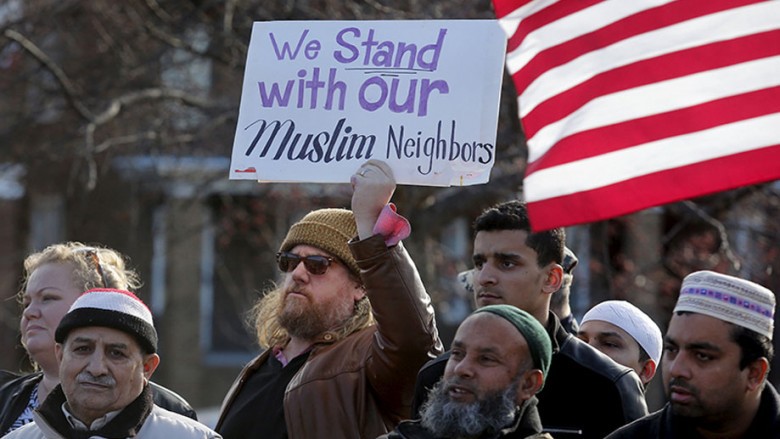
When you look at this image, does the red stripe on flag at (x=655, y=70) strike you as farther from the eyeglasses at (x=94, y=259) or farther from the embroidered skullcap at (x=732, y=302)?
the eyeglasses at (x=94, y=259)

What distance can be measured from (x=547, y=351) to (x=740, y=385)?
593 mm

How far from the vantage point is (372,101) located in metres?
5.15

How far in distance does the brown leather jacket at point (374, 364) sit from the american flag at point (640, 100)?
725 mm

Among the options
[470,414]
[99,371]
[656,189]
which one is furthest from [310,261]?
[656,189]

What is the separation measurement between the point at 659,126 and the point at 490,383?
93 centimetres

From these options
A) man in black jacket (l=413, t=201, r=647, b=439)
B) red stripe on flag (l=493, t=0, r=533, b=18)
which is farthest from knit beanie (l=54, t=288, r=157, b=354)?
red stripe on flag (l=493, t=0, r=533, b=18)

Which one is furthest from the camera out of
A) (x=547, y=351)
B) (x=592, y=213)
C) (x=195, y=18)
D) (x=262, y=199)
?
(x=262, y=199)

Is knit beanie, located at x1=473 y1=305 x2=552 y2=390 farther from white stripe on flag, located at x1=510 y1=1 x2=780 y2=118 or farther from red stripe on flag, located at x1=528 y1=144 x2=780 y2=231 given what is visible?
white stripe on flag, located at x1=510 y1=1 x2=780 y2=118

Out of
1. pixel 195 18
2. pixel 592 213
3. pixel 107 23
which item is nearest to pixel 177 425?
pixel 592 213

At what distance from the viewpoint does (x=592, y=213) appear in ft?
13.8

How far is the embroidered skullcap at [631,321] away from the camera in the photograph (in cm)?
608

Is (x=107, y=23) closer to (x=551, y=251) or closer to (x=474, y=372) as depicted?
(x=551, y=251)

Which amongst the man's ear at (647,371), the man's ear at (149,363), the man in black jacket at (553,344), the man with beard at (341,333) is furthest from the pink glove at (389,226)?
the man's ear at (647,371)

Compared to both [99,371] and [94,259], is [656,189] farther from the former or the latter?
[94,259]
